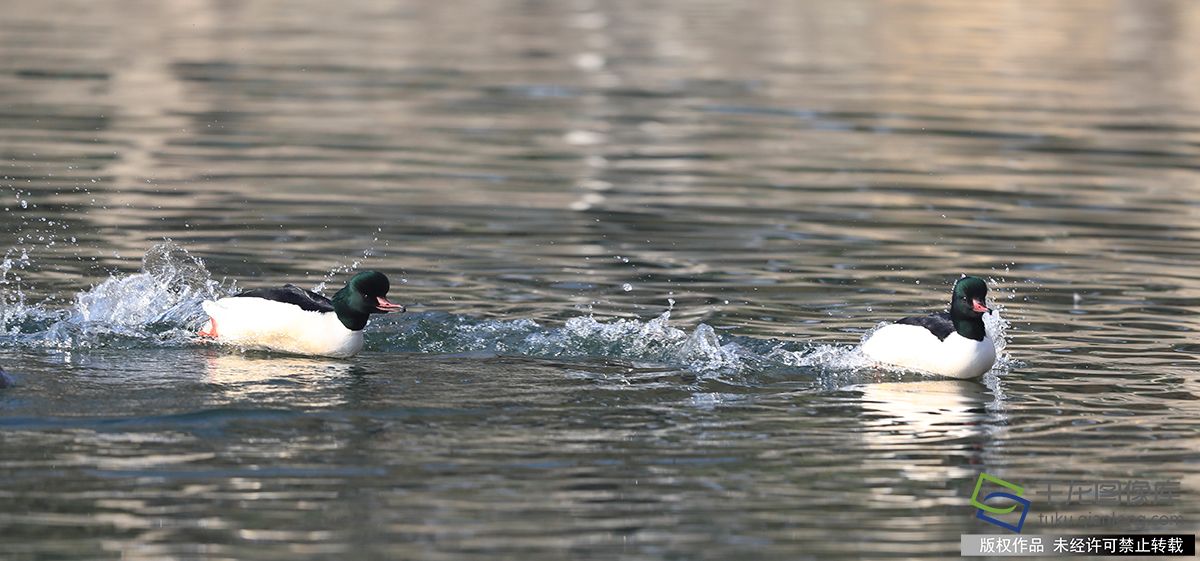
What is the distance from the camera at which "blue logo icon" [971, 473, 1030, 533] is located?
974 centimetres

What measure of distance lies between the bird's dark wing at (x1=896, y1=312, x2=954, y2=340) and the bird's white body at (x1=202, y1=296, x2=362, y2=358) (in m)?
3.81

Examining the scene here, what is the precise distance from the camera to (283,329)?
525 inches

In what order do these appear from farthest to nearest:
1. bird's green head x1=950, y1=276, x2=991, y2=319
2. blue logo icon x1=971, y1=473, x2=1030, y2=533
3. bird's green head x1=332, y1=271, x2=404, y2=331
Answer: bird's green head x1=332, y1=271, x2=404, y2=331
bird's green head x1=950, y1=276, x2=991, y2=319
blue logo icon x1=971, y1=473, x2=1030, y2=533

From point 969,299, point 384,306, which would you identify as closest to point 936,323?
point 969,299

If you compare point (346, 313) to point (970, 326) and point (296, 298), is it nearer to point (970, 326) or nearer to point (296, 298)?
point (296, 298)

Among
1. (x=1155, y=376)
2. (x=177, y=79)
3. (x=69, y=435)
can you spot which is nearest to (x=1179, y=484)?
(x=1155, y=376)

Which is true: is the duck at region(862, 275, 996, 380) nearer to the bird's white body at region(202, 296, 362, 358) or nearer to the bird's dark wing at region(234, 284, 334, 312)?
the bird's white body at region(202, 296, 362, 358)

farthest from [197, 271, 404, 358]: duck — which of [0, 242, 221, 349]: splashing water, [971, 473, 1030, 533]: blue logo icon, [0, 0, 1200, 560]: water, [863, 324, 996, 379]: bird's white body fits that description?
[971, 473, 1030, 533]: blue logo icon

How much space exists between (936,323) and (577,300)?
10.8 ft

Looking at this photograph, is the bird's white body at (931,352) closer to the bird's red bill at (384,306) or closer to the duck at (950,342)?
the duck at (950,342)

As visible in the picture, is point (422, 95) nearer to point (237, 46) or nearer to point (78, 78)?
point (78, 78)

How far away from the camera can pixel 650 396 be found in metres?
12.2

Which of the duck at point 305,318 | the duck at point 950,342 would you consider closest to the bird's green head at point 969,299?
the duck at point 950,342

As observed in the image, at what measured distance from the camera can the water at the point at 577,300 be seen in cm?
977
